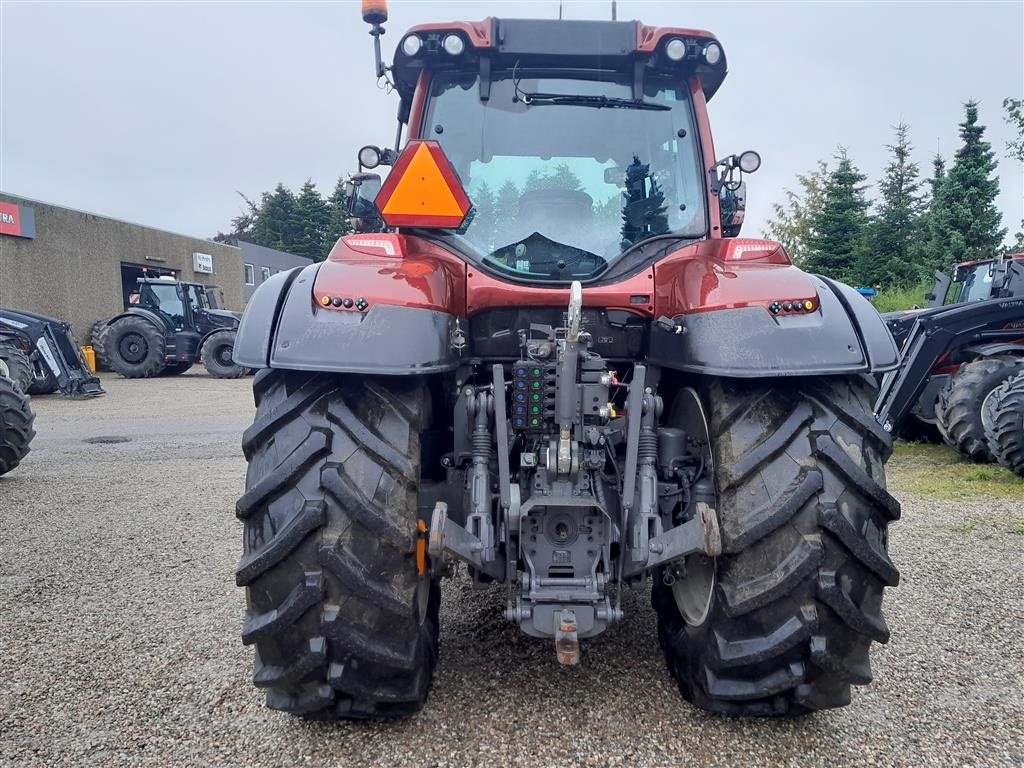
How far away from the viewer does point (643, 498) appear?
2.21m

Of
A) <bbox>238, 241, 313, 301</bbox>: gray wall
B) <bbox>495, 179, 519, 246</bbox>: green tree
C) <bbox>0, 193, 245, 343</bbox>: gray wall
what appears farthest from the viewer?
<bbox>238, 241, 313, 301</bbox>: gray wall

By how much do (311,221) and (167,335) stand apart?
32294 millimetres

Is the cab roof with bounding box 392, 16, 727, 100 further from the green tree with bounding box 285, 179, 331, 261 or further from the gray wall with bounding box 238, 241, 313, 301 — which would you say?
the green tree with bounding box 285, 179, 331, 261

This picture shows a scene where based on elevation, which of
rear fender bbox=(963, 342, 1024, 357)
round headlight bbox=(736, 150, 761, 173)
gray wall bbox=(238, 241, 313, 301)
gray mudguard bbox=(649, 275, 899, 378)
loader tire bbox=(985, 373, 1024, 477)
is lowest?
loader tire bbox=(985, 373, 1024, 477)

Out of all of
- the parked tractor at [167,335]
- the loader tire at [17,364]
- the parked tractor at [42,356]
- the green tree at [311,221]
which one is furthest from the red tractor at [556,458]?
the green tree at [311,221]

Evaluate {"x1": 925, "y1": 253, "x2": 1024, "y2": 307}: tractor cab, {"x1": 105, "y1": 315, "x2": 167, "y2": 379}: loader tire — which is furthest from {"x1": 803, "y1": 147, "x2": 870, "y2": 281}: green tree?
{"x1": 105, "y1": 315, "x2": 167, "y2": 379}: loader tire

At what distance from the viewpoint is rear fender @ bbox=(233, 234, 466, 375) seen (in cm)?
201

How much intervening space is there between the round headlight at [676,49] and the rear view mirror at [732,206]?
0.50 metres

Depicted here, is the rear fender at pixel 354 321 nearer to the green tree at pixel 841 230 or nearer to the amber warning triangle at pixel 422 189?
the amber warning triangle at pixel 422 189

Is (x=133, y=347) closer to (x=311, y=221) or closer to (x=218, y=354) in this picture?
(x=218, y=354)

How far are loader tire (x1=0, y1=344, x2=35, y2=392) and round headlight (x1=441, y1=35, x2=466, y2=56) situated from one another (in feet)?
35.6

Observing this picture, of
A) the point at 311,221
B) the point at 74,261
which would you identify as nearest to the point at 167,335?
the point at 74,261

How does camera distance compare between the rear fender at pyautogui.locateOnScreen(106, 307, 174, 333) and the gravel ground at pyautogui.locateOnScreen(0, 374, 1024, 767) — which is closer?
the gravel ground at pyautogui.locateOnScreen(0, 374, 1024, 767)

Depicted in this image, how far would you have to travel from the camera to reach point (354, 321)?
6.77ft
